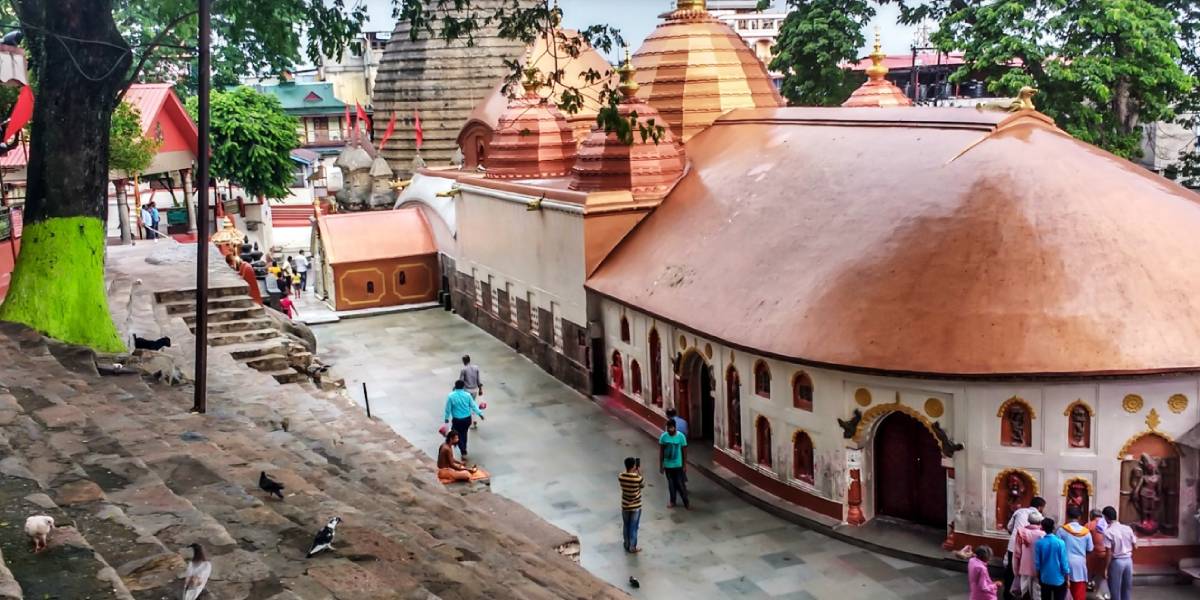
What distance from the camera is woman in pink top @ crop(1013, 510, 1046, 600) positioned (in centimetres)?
1273

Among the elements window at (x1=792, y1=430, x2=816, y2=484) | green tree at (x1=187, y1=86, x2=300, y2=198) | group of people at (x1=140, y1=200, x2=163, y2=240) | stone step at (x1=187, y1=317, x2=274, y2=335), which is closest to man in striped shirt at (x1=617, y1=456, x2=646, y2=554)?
window at (x1=792, y1=430, x2=816, y2=484)

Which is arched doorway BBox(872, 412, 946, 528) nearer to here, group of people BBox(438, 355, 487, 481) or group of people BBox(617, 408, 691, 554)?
group of people BBox(617, 408, 691, 554)

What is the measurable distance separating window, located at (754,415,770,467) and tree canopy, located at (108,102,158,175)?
15.7 m

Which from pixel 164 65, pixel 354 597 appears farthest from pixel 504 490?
pixel 164 65

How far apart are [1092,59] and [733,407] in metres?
15.3

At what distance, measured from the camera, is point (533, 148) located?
90.9 feet

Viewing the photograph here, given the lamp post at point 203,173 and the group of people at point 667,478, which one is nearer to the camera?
the lamp post at point 203,173

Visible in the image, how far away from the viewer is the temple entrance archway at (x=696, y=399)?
18.8m

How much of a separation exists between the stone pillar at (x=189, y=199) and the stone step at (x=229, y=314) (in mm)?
11868

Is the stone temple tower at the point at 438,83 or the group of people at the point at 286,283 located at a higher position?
the stone temple tower at the point at 438,83

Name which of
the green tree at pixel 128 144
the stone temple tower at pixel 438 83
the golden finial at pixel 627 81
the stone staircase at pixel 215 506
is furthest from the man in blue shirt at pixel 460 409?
the stone temple tower at pixel 438 83

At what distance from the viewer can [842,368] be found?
14688mm

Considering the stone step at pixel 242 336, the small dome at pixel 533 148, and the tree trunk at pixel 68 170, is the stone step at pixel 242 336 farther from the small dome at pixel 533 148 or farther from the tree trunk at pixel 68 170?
the small dome at pixel 533 148

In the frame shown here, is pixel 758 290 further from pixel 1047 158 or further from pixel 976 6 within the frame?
pixel 976 6
